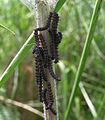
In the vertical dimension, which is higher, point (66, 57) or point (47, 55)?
point (47, 55)

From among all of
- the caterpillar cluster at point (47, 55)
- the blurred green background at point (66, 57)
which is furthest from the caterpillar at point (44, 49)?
the blurred green background at point (66, 57)

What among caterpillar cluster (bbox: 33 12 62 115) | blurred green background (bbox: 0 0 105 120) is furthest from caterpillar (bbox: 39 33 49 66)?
blurred green background (bbox: 0 0 105 120)

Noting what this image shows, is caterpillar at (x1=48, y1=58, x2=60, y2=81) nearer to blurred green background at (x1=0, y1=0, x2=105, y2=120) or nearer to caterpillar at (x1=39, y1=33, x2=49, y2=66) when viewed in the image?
caterpillar at (x1=39, y1=33, x2=49, y2=66)

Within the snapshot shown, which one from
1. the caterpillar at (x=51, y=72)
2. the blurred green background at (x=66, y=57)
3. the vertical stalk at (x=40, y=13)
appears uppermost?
the vertical stalk at (x=40, y=13)

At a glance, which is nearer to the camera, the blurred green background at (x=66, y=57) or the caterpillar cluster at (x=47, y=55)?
the caterpillar cluster at (x=47, y=55)

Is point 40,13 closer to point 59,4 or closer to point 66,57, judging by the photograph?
point 59,4

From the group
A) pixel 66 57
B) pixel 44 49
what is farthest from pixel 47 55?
pixel 66 57

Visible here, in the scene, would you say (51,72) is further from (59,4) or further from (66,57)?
(66,57)

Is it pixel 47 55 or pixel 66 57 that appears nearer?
pixel 47 55

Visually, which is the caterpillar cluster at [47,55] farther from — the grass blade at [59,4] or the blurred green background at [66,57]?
the blurred green background at [66,57]

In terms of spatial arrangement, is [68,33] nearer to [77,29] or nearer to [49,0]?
[77,29]
